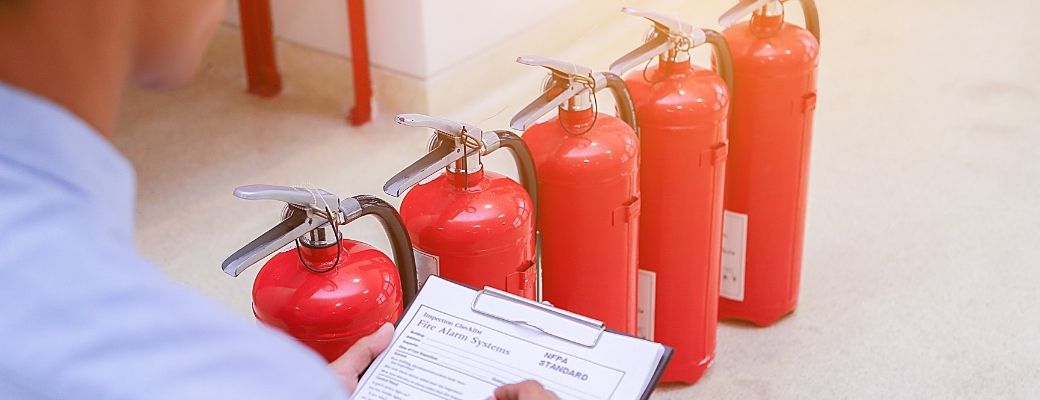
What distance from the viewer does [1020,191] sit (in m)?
2.57

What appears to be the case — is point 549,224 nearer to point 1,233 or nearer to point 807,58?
point 807,58

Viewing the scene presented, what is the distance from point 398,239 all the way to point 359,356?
191mm

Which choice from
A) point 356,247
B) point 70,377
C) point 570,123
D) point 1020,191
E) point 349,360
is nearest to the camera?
point 70,377

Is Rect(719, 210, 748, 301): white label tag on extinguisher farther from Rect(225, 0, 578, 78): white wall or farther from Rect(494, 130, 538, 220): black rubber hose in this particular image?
Rect(225, 0, 578, 78): white wall

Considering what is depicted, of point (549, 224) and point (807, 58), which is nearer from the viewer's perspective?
point (549, 224)

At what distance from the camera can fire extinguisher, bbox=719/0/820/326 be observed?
1823mm

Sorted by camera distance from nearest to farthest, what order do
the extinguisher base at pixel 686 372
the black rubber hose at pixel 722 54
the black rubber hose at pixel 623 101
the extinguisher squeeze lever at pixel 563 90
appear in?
the extinguisher squeeze lever at pixel 563 90, the black rubber hose at pixel 623 101, the black rubber hose at pixel 722 54, the extinguisher base at pixel 686 372

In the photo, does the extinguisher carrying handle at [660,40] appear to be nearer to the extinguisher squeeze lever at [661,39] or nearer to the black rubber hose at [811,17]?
the extinguisher squeeze lever at [661,39]

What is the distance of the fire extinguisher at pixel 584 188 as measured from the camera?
4.98 ft

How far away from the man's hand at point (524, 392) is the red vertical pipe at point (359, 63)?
1876mm

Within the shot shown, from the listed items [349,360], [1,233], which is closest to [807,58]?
[349,360]

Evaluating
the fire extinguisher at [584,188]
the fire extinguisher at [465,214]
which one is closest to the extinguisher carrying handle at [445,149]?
the fire extinguisher at [465,214]

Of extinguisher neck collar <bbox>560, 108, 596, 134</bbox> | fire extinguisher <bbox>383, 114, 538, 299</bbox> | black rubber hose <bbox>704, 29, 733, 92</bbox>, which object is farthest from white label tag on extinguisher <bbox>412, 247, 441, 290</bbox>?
black rubber hose <bbox>704, 29, 733, 92</bbox>

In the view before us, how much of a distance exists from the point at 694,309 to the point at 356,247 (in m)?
0.71
